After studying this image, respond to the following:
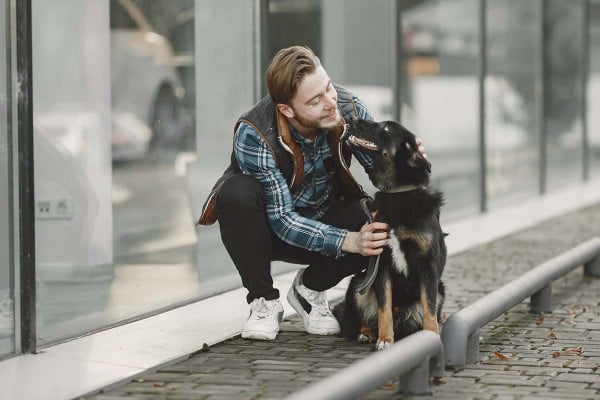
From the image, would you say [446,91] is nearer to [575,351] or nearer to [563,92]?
[563,92]

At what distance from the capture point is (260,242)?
5.60 meters

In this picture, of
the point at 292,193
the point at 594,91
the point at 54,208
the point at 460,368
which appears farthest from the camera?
the point at 594,91

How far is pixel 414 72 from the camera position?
1102 centimetres

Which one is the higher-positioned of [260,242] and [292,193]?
[292,193]

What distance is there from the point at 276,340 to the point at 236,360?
47 centimetres

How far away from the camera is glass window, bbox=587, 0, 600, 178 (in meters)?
18.0

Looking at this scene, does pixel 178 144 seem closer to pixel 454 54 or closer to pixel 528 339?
pixel 528 339

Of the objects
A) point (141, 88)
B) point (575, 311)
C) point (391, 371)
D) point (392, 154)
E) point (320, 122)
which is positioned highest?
point (141, 88)

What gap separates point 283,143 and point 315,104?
0.80 ft

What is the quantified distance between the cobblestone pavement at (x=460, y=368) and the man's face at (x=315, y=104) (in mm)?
1029

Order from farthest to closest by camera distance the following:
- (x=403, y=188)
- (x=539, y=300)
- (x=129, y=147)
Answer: (x=129, y=147) < (x=539, y=300) < (x=403, y=188)

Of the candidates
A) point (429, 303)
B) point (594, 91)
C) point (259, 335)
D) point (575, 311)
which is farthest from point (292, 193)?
point (594, 91)

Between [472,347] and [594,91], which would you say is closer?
[472,347]

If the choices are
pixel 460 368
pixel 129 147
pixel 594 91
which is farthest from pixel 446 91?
pixel 594 91
